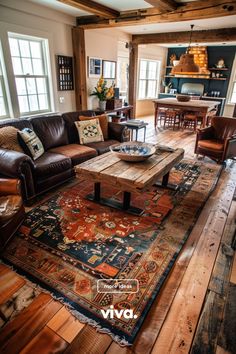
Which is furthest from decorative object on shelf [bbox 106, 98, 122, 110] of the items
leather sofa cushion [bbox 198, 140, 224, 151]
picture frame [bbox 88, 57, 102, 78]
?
leather sofa cushion [bbox 198, 140, 224, 151]

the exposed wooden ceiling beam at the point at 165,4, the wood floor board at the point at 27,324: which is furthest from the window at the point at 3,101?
the wood floor board at the point at 27,324

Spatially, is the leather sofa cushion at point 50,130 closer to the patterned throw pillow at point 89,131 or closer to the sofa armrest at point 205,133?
the patterned throw pillow at point 89,131

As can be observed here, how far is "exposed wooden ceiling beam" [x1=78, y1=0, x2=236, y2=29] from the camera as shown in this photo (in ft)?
11.4

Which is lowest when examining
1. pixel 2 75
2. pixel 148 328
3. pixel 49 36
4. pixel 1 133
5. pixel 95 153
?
pixel 148 328

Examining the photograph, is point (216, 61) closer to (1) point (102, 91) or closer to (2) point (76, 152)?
(1) point (102, 91)

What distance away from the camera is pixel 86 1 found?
362cm

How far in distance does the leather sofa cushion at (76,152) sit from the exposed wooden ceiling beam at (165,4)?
7.73 feet

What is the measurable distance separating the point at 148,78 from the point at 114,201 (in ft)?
25.1

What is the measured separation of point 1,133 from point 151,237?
2180 mm

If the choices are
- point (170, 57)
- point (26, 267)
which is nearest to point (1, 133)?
point (26, 267)

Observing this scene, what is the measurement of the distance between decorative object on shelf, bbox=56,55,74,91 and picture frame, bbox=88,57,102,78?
24.2 inches

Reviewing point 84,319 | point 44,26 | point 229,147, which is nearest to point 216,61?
point 229,147

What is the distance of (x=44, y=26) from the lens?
4.08 metres

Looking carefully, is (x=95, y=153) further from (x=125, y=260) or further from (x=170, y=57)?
(x=170, y=57)
